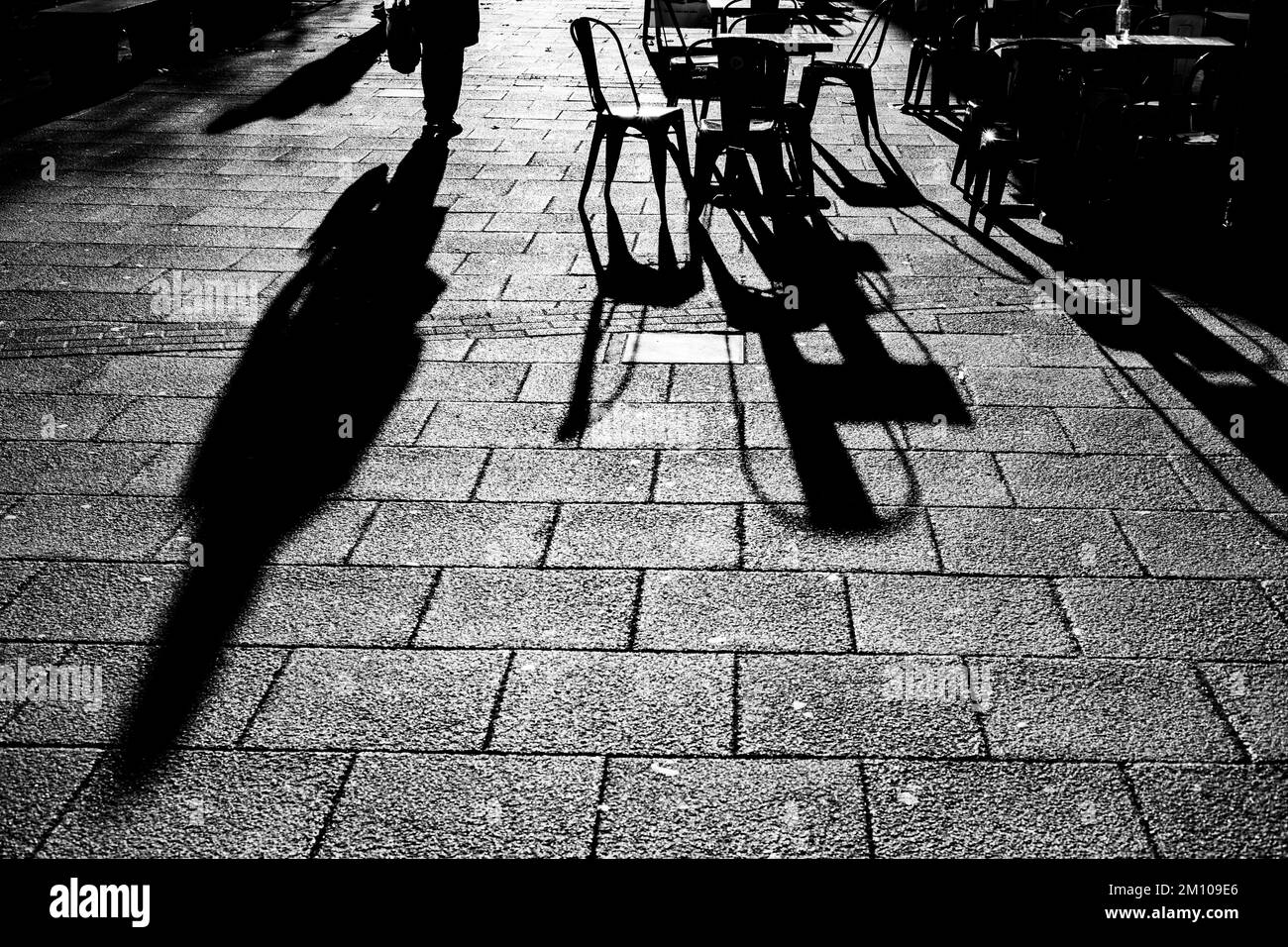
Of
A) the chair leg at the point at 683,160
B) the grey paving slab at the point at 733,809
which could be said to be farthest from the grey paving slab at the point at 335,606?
the chair leg at the point at 683,160

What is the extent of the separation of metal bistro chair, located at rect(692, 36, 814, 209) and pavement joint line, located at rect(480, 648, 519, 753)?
481 centimetres

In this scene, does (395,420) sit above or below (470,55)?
below

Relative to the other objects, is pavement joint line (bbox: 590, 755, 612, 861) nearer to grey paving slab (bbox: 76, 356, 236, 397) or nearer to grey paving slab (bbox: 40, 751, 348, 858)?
grey paving slab (bbox: 40, 751, 348, 858)

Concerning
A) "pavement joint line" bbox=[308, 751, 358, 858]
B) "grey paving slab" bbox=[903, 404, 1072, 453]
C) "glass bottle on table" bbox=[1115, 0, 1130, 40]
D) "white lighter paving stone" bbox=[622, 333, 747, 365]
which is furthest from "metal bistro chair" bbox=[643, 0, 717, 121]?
"pavement joint line" bbox=[308, 751, 358, 858]

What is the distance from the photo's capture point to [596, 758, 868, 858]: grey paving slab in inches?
107

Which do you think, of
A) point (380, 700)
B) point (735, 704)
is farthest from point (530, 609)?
point (735, 704)

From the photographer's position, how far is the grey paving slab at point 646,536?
12.9ft

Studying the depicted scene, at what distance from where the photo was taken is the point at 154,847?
8.93 ft

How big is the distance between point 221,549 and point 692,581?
5.30 feet

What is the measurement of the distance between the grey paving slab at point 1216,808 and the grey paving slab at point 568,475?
2022 mm

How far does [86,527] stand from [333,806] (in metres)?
1.88

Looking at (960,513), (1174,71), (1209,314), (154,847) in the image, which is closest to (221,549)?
(154,847)

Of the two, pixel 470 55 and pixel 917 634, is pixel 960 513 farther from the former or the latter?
pixel 470 55

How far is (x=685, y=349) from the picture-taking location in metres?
5.64
